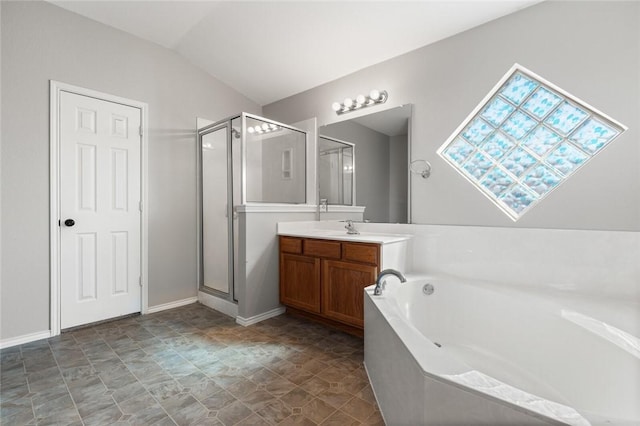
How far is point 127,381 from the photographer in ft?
5.82

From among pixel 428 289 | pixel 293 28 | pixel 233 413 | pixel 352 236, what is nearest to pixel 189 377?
pixel 233 413

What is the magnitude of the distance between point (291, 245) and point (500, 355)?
179 cm

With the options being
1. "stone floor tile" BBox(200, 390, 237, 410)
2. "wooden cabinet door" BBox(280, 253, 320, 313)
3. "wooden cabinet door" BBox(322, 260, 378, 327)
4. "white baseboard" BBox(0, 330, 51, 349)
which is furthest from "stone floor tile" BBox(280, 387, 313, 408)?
"white baseboard" BBox(0, 330, 51, 349)

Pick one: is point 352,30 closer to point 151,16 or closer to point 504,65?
point 504,65

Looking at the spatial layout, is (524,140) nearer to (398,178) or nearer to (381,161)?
(398,178)

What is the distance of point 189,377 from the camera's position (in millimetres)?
1819

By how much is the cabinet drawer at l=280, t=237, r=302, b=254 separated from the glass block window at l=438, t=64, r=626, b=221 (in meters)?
1.46

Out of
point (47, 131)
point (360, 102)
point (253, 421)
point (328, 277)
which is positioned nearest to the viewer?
point (253, 421)

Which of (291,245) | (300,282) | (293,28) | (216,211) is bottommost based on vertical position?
(300,282)

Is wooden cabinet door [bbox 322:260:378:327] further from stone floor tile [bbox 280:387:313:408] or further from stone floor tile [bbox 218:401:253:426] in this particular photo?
stone floor tile [bbox 218:401:253:426]

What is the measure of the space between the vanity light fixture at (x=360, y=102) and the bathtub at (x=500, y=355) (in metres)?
1.68

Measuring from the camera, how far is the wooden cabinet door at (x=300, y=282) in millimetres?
2617

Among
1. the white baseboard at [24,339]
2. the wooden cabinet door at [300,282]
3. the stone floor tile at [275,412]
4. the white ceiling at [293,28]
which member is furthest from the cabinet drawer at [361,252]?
the white baseboard at [24,339]

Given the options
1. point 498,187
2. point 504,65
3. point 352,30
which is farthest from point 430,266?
point 352,30
